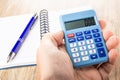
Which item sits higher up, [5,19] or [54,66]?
[5,19]

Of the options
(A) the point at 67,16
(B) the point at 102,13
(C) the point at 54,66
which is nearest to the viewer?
(C) the point at 54,66

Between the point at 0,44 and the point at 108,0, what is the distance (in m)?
0.44

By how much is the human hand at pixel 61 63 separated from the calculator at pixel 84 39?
19 millimetres

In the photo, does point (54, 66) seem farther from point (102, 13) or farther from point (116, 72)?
point (102, 13)

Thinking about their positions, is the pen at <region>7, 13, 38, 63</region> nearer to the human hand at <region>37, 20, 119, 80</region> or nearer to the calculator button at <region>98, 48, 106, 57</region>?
the human hand at <region>37, 20, 119, 80</region>

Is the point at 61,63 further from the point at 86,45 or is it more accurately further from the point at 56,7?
the point at 56,7

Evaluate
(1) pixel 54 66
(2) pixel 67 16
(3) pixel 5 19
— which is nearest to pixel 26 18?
(3) pixel 5 19

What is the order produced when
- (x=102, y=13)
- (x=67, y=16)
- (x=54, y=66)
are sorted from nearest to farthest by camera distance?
(x=54, y=66) → (x=67, y=16) → (x=102, y=13)

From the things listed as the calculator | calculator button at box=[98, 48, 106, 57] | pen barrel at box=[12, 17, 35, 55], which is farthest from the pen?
calculator button at box=[98, 48, 106, 57]

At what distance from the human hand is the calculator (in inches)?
0.7

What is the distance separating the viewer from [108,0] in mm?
Result: 929

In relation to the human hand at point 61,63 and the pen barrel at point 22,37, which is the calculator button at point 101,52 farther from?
the pen barrel at point 22,37

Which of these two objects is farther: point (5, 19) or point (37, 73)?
point (5, 19)

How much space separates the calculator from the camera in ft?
2.28
